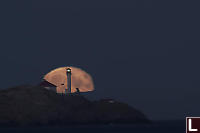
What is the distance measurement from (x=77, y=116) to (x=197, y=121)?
498 ft

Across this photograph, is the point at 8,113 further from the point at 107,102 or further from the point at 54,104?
the point at 107,102

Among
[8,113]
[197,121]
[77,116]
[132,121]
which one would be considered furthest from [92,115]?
[197,121]

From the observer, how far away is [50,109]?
568 ft

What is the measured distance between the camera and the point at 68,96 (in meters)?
182

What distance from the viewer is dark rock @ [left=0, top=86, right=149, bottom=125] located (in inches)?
6722
